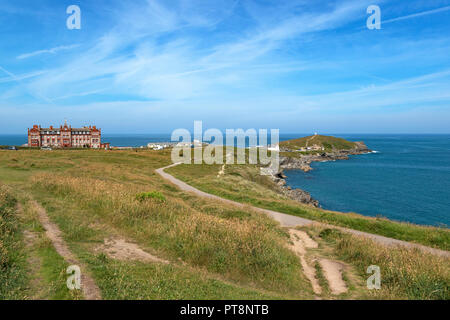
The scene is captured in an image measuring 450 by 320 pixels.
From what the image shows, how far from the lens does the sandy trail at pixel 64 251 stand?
7.54 meters

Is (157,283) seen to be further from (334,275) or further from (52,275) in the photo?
(334,275)

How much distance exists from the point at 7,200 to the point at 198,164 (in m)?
46.1

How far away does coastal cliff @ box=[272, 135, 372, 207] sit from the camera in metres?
56.2

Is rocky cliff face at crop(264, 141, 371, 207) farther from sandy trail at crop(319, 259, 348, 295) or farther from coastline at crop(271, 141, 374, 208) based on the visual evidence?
sandy trail at crop(319, 259, 348, 295)

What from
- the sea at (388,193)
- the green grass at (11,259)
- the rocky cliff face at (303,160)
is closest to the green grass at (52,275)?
the green grass at (11,259)

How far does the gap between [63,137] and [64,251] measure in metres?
114

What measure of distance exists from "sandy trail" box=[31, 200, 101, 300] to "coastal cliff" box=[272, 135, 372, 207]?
4358 cm

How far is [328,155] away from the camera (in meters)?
152

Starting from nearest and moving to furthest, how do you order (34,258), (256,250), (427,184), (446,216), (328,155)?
(34,258)
(256,250)
(446,216)
(427,184)
(328,155)

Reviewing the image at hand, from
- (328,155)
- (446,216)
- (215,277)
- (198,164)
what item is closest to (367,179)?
(446,216)

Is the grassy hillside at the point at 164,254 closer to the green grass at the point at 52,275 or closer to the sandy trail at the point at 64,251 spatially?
the green grass at the point at 52,275

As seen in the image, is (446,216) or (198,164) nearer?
(446,216)

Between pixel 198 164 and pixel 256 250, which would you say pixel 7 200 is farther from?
pixel 198 164
